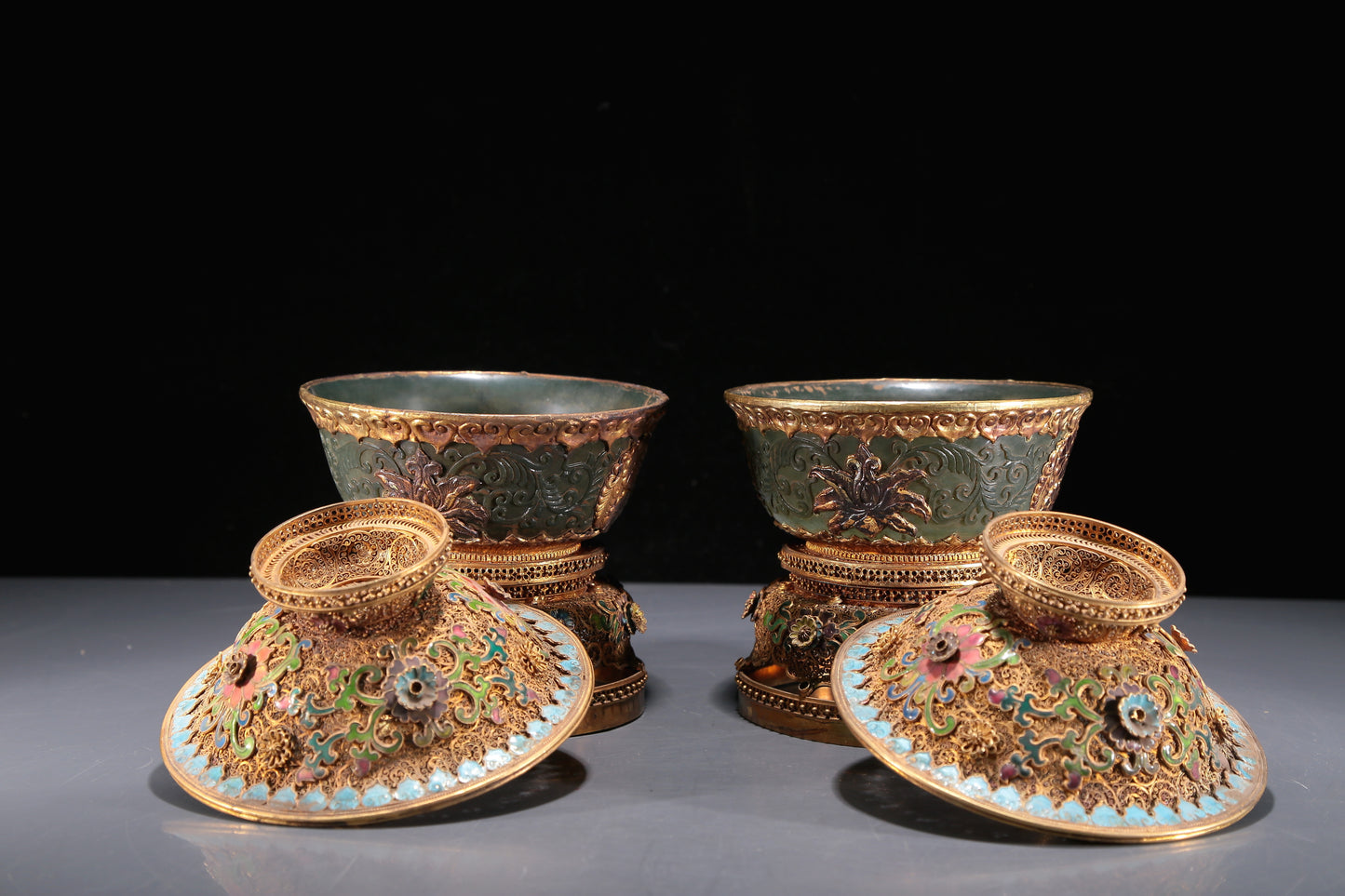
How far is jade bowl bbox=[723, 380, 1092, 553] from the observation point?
3.12 metres

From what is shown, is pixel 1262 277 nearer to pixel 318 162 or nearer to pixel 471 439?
pixel 471 439

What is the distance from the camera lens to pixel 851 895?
2389 millimetres

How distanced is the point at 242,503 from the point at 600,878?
288 centimetres

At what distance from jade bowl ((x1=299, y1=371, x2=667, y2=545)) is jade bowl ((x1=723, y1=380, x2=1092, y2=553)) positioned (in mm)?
376

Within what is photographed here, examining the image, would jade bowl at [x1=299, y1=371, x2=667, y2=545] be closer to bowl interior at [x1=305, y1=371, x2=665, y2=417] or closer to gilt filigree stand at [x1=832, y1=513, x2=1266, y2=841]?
bowl interior at [x1=305, y1=371, x2=665, y2=417]

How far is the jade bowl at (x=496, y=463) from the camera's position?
125 inches

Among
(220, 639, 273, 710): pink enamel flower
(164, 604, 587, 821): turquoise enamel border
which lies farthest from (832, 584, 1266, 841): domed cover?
(220, 639, 273, 710): pink enamel flower

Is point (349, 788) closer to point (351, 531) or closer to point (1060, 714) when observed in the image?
point (351, 531)

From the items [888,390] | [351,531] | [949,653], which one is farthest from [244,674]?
[888,390]

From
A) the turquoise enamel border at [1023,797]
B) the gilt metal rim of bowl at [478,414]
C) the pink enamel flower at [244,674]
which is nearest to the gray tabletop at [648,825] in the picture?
the turquoise enamel border at [1023,797]

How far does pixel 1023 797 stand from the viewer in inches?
101

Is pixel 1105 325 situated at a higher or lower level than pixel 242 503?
higher

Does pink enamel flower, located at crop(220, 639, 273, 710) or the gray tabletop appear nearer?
the gray tabletop

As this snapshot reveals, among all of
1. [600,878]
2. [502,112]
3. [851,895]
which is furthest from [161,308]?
[851,895]
